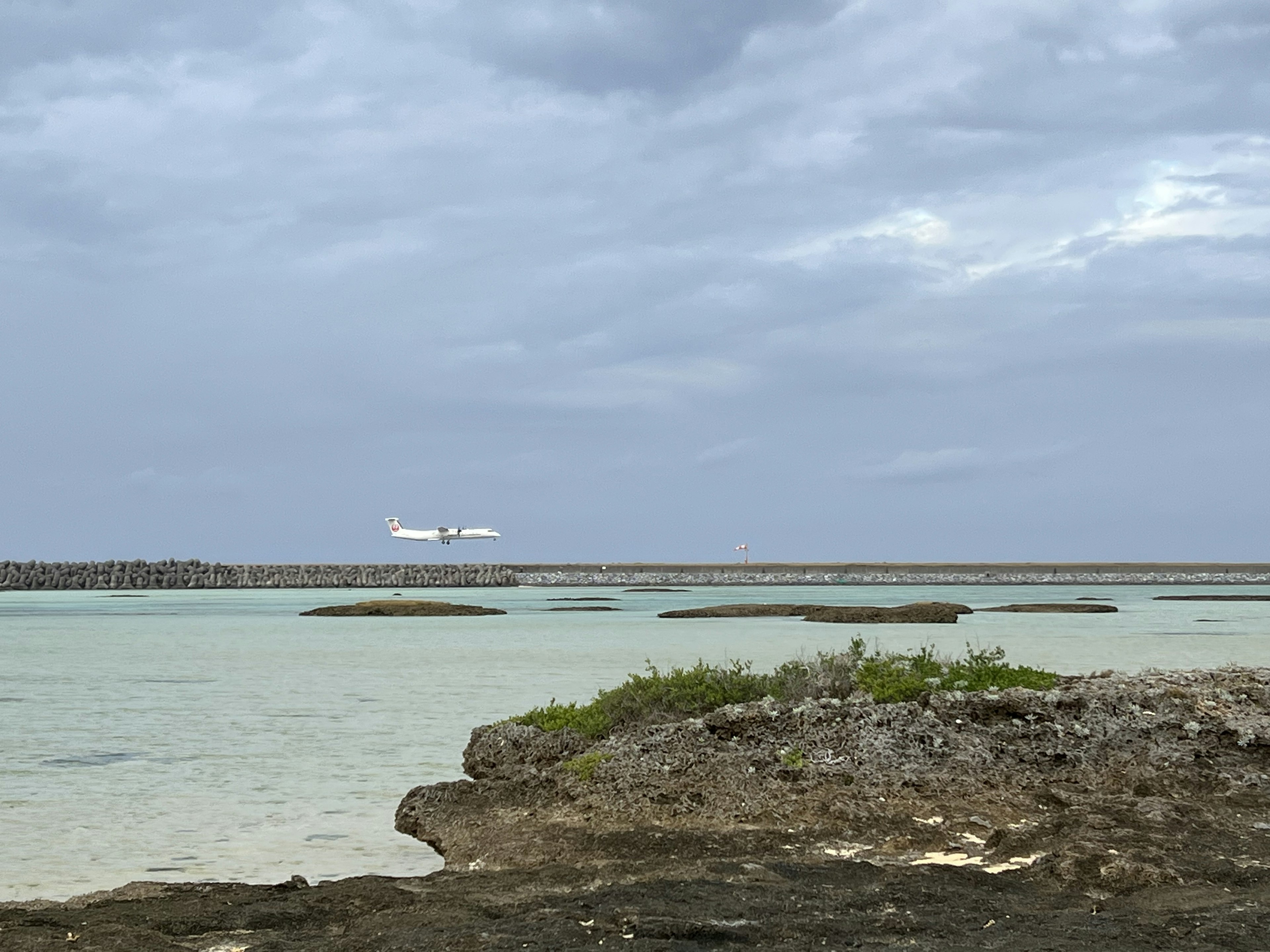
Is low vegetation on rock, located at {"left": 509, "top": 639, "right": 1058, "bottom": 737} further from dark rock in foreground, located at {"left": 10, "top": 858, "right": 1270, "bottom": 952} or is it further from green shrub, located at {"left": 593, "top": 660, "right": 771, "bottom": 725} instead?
dark rock in foreground, located at {"left": 10, "top": 858, "right": 1270, "bottom": 952}

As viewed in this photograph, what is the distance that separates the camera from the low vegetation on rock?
1250 centimetres

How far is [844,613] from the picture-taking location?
1965 inches

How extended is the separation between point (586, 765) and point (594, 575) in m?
114

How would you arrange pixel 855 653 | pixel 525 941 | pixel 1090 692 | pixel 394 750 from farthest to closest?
pixel 394 750 → pixel 855 653 → pixel 1090 692 → pixel 525 941

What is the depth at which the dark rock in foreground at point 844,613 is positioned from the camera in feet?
156

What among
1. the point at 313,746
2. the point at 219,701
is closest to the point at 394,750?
the point at 313,746

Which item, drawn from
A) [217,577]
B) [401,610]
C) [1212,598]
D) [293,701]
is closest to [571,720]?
[293,701]

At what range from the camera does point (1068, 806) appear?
10273mm

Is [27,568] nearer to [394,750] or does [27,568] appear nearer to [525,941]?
[394,750]

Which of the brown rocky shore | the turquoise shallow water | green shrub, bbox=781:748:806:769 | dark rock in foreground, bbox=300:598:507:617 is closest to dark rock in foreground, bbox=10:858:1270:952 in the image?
the brown rocky shore

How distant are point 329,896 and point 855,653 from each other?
763 cm

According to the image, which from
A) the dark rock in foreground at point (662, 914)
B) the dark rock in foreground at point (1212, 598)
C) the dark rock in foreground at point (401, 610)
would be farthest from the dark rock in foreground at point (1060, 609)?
the dark rock in foreground at point (662, 914)

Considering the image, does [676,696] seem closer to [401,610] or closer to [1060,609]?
[401,610]

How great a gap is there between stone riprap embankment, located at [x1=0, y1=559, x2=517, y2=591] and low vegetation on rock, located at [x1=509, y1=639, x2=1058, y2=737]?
89721 mm
